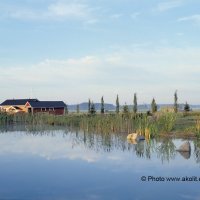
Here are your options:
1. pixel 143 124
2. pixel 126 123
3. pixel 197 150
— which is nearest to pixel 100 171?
pixel 197 150

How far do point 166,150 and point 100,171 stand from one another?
18.5ft

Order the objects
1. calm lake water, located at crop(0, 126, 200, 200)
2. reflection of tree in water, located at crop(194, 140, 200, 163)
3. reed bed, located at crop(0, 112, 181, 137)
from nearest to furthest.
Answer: calm lake water, located at crop(0, 126, 200, 200) → reflection of tree in water, located at crop(194, 140, 200, 163) → reed bed, located at crop(0, 112, 181, 137)

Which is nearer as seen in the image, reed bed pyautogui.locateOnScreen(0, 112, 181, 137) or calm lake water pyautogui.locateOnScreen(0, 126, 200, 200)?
calm lake water pyautogui.locateOnScreen(0, 126, 200, 200)

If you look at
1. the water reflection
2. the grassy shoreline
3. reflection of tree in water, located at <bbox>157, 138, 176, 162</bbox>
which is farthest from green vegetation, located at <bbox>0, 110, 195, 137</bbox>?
reflection of tree in water, located at <bbox>157, 138, 176, 162</bbox>

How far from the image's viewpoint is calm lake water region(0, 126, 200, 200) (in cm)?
1140

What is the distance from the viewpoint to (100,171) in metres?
14.7

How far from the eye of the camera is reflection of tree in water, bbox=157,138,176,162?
17.2 m

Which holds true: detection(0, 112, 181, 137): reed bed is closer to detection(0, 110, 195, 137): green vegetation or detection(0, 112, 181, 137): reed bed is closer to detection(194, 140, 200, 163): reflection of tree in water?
detection(0, 110, 195, 137): green vegetation

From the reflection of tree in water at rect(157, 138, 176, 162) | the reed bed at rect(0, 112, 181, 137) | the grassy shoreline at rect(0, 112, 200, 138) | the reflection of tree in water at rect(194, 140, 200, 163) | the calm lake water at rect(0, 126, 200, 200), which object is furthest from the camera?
the reed bed at rect(0, 112, 181, 137)

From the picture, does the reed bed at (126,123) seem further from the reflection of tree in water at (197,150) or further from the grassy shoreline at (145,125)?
the reflection of tree in water at (197,150)

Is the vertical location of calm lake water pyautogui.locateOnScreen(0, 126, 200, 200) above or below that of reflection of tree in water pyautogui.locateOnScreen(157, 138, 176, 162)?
below

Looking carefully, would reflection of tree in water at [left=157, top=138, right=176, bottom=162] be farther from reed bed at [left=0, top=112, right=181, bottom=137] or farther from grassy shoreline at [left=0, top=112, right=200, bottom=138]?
reed bed at [left=0, top=112, right=181, bottom=137]

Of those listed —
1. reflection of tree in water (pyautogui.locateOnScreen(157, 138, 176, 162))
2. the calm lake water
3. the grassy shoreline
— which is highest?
the grassy shoreline

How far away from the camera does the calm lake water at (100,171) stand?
11398 millimetres
